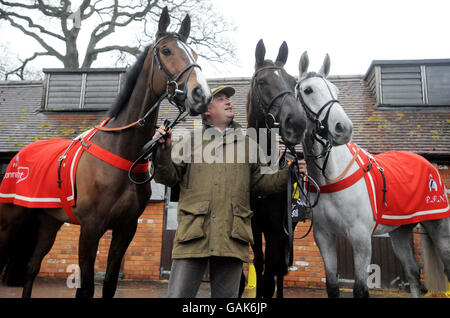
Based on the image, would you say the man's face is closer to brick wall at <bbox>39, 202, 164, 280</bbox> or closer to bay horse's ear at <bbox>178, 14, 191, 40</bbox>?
bay horse's ear at <bbox>178, 14, 191, 40</bbox>

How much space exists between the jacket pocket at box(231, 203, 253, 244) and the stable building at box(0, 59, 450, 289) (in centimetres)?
483

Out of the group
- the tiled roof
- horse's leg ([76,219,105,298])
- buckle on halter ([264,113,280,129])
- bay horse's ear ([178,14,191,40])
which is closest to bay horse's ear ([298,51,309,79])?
buckle on halter ([264,113,280,129])

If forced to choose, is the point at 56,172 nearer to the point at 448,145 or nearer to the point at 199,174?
the point at 199,174

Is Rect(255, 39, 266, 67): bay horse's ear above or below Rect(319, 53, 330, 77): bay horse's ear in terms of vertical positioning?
below

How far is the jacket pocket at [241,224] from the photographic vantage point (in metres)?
2.18

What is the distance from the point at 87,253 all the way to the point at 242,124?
20.4ft

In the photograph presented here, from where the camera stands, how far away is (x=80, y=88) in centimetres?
1094

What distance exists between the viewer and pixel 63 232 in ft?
26.9

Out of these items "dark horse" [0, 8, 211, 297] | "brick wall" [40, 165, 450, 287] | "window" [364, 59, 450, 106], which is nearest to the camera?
"dark horse" [0, 8, 211, 297]

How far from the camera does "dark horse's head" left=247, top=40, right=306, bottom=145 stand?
264 centimetres

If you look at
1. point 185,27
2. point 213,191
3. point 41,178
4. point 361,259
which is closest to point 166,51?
point 185,27

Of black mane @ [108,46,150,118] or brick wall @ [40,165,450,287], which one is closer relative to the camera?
black mane @ [108,46,150,118]

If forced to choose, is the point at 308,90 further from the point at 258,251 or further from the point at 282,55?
the point at 258,251

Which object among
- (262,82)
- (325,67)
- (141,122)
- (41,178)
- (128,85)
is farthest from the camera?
(325,67)
